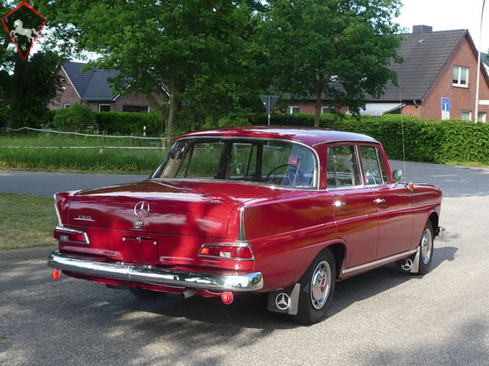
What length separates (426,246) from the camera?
850cm

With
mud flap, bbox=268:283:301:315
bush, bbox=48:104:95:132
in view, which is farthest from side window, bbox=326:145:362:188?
bush, bbox=48:104:95:132

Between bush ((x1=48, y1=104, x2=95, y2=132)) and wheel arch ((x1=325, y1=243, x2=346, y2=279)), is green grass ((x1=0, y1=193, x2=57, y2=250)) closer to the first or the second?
wheel arch ((x1=325, y1=243, x2=346, y2=279))

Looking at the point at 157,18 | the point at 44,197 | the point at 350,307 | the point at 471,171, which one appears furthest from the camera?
the point at 471,171

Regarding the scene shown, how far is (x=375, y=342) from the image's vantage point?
18.1ft

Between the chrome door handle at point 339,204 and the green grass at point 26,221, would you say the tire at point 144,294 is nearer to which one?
the chrome door handle at point 339,204

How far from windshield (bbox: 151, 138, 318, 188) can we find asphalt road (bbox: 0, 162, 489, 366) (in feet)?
3.88

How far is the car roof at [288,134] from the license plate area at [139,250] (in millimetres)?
1708

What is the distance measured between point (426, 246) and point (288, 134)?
2907 mm

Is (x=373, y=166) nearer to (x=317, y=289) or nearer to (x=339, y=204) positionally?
(x=339, y=204)

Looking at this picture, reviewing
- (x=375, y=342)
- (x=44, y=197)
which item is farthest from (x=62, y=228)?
(x=44, y=197)

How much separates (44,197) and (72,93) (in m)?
54.3

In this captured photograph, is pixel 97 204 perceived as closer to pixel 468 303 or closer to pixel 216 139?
pixel 216 139

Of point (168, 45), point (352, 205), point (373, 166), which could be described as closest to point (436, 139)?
point (168, 45)

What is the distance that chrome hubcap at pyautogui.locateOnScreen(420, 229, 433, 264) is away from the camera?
8.38 metres
